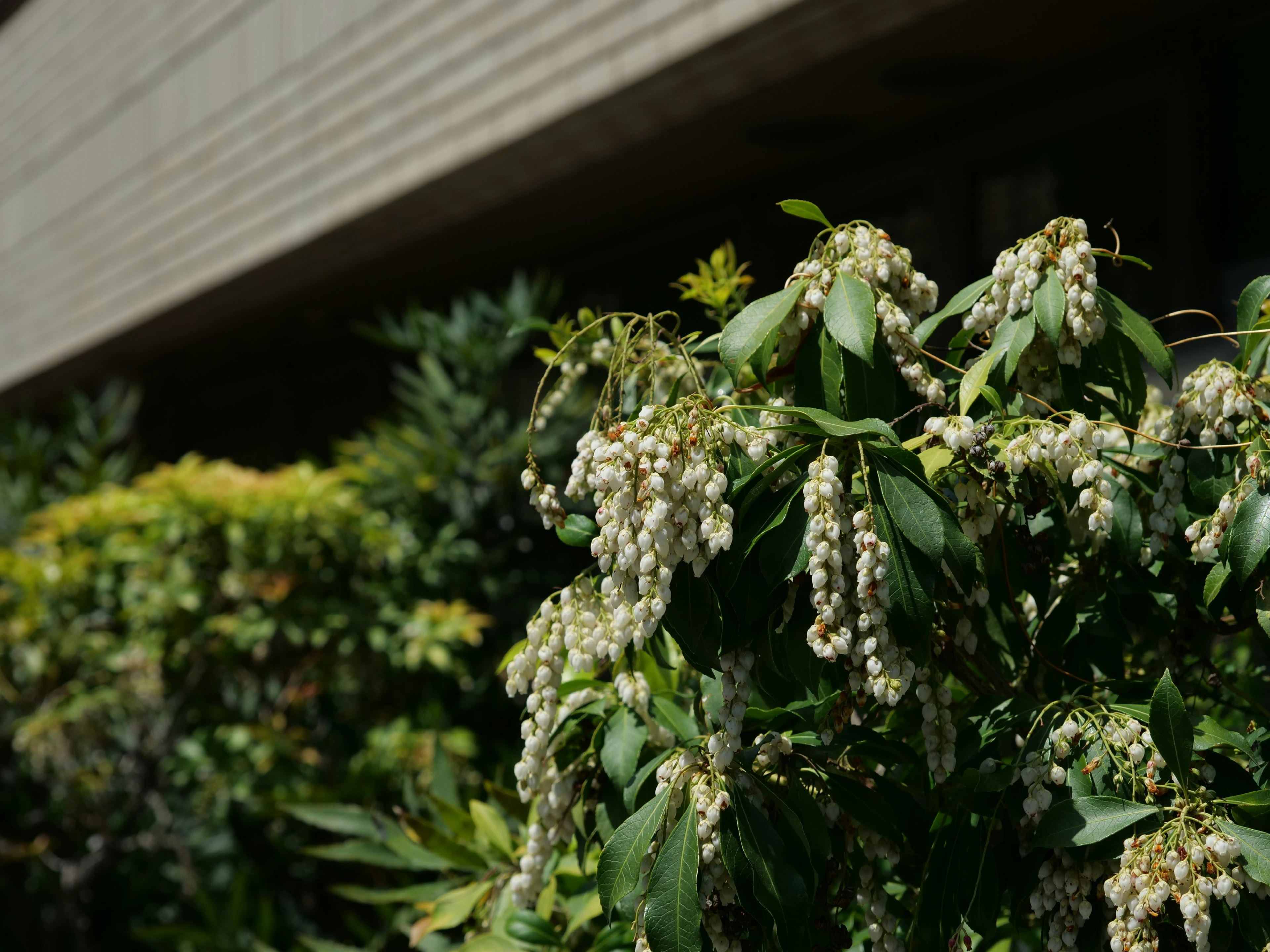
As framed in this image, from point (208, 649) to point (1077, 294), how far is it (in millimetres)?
4012

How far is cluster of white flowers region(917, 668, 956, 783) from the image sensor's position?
1435 mm

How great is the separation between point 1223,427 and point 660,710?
2.77 feet

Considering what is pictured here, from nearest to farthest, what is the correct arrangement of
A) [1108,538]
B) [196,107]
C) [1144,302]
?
[1108,538]
[1144,302]
[196,107]

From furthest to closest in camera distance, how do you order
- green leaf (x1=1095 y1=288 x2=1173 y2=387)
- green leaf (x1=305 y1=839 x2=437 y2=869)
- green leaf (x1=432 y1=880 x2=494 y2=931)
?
green leaf (x1=305 y1=839 x2=437 y2=869) → green leaf (x1=432 y1=880 x2=494 y2=931) → green leaf (x1=1095 y1=288 x2=1173 y2=387)

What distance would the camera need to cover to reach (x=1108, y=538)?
1.59 meters

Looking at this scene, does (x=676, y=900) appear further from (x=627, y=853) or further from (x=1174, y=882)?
(x=1174, y=882)

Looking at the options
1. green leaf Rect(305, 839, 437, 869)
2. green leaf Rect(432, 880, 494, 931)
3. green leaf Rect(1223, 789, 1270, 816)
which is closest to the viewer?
green leaf Rect(1223, 789, 1270, 816)

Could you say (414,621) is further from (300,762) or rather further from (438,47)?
(438,47)

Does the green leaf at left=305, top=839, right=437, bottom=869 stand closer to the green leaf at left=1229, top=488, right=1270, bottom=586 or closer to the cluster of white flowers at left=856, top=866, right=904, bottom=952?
the cluster of white flowers at left=856, top=866, right=904, bottom=952

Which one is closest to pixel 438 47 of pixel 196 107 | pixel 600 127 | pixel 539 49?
pixel 539 49

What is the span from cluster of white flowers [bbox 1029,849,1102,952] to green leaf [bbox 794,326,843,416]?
1.92ft

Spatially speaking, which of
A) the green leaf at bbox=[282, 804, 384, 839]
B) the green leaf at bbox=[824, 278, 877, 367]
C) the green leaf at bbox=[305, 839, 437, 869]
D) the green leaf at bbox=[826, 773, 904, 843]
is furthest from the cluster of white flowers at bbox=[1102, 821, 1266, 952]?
the green leaf at bbox=[282, 804, 384, 839]

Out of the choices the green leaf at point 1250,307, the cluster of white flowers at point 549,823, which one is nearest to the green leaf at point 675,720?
the cluster of white flowers at point 549,823

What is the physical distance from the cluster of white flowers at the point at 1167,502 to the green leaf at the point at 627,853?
71 centimetres
